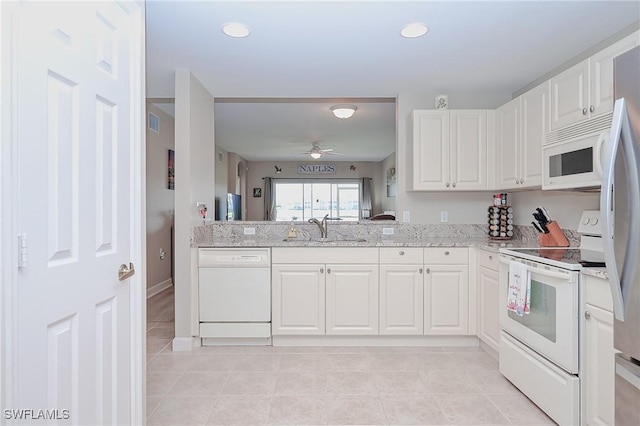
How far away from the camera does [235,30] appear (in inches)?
91.4

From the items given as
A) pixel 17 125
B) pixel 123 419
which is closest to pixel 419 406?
pixel 123 419

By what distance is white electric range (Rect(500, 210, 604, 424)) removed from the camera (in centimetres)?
180

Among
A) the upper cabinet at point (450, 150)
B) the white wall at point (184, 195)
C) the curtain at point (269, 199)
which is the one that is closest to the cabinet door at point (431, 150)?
the upper cabinet at point (450, 150)

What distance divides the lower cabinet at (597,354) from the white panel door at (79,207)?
210 centimetres

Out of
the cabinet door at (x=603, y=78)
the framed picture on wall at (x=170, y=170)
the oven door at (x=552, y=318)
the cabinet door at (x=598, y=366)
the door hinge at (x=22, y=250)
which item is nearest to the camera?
the door hinge at (x=22, y=250)

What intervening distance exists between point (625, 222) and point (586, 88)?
4.36ft

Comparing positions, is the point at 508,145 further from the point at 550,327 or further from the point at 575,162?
the point at 550,327

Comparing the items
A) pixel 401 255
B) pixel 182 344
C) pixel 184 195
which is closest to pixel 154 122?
Result: pixel 184 195

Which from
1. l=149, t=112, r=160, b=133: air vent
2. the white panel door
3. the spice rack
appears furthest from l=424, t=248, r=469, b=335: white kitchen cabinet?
l=149, t=112, r=160, b=133: air vent

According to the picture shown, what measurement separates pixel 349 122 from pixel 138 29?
4112 mm

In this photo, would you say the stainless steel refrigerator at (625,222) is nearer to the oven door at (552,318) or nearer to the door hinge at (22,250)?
the oven door at (552,318)

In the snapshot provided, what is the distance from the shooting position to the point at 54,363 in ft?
3.88

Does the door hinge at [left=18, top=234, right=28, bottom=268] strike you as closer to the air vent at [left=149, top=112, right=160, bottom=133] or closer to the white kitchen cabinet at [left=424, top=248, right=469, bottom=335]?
the white kitchen cabinet at [left=424, top=248, right=469, bottom=335]

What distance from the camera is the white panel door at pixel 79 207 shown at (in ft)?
3.51
